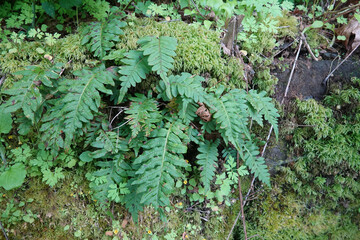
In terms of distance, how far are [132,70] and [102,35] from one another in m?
0.62

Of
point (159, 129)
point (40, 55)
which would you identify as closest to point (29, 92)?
point (40, 55)

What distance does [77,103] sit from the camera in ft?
7.55

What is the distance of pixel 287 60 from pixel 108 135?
248 centimetres

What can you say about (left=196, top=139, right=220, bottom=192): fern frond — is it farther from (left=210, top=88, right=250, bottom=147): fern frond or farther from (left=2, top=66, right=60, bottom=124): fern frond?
(left=2, top=66, right=60, bottom=124): fern frond

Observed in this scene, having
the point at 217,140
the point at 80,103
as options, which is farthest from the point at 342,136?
the point at 80,103

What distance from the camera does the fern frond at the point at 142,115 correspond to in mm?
2414

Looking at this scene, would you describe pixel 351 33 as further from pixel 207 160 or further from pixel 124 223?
pixel 124 223

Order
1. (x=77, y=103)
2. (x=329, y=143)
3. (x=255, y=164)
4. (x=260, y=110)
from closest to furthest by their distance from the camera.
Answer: (x=77, y=103), (x=260, y=110), (x=255, y=164), (x=329, y=143)

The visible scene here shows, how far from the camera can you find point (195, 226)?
3.02 meters

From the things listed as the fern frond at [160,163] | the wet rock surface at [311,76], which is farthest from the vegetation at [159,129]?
the wet rock surface at [311,76]

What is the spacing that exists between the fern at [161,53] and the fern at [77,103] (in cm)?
44

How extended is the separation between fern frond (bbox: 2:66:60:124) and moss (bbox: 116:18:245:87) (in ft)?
2.74

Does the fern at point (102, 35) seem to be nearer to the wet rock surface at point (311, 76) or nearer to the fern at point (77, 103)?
the fern at point (77, 103)

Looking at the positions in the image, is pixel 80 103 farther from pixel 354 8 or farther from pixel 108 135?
pixel 354 8
